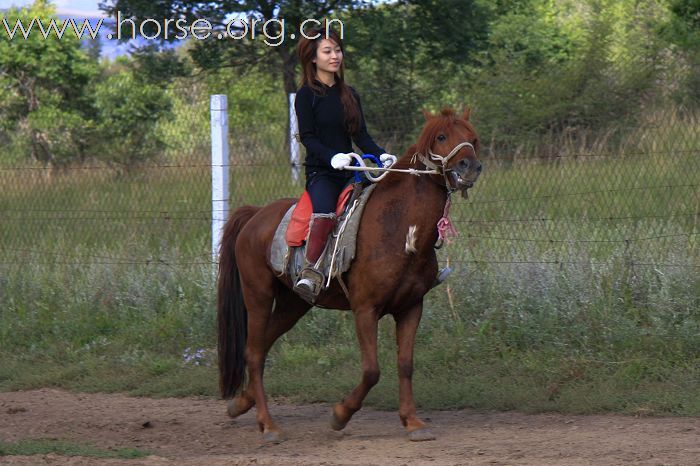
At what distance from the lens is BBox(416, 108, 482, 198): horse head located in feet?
18.2

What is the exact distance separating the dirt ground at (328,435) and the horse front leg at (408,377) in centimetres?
9

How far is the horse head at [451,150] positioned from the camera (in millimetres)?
5555

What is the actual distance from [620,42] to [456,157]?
15734mm

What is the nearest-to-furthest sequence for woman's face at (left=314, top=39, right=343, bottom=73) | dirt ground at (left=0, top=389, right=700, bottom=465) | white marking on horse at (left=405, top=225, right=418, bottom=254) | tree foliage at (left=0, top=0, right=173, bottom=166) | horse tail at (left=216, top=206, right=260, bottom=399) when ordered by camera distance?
dirt ground at (left=0, top=389, right=700, bottom=465) → white marking on horse at (left=405, top=225, right=418, bottom=254) → woman's face at (left=314, top=39, right=343, bottom=73) → horse tail at (left=216, top=206, right=260, bottom=399) → tree foliage at (left=0, top=0, right=173, bottom=166)

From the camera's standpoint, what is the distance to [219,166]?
910 centimetres

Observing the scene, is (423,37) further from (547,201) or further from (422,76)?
(547,201)

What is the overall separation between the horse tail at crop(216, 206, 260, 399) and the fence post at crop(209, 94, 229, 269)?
206 centimetres

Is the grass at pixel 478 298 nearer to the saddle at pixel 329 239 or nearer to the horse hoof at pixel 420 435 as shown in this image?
the horse hoof at pixel 420 435

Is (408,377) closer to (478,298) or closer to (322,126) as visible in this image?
(322,126)

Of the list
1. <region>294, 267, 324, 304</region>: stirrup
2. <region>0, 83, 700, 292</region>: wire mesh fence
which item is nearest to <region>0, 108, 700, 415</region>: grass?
<region>0, 83, 700, 292</region>: wire mesh fence

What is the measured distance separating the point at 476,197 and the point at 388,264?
11.2 feet

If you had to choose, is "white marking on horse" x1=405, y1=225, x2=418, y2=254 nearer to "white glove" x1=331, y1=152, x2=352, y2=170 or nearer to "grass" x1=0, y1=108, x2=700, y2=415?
"white glove" x1=331, y1=152, x2=352, y2=170

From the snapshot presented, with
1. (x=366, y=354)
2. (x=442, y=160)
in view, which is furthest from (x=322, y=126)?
(x=366, y=354)

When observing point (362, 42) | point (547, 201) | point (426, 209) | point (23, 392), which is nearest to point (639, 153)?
point (547, 201)
